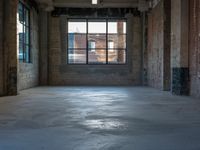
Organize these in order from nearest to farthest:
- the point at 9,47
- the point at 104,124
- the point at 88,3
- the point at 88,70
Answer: the point at 104,124, the point at 9,47, the point at 88,3, the point at 88,70

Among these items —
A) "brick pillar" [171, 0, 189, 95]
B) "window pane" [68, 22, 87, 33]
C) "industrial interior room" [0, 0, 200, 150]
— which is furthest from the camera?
"window pane" [68, 22, 87, 33]

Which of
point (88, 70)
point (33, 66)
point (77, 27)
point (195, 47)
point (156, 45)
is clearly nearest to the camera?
point (195, 47)

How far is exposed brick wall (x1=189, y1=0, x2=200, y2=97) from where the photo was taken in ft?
30.4

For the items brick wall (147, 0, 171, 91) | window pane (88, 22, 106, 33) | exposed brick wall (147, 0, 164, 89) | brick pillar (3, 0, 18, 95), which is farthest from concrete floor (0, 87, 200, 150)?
window pane (88, 22, 106, 33)

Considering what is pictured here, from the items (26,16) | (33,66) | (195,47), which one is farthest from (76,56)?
(195,47)

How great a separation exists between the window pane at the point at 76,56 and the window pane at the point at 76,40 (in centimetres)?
25

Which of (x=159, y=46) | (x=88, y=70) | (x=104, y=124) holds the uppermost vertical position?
(x=159, y=46)

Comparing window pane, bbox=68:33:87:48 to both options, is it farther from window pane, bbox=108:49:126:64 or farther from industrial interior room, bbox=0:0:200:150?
window pane, bbox=108:49:126:64

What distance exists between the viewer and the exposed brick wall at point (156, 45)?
1294 cm

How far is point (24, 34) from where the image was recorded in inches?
530

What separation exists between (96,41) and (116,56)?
1247 mm

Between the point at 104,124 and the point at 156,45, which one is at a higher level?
the point at 156,45

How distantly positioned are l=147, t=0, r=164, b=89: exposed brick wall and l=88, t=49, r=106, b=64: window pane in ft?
7.91

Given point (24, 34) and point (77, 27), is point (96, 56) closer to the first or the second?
point (77, 27)
